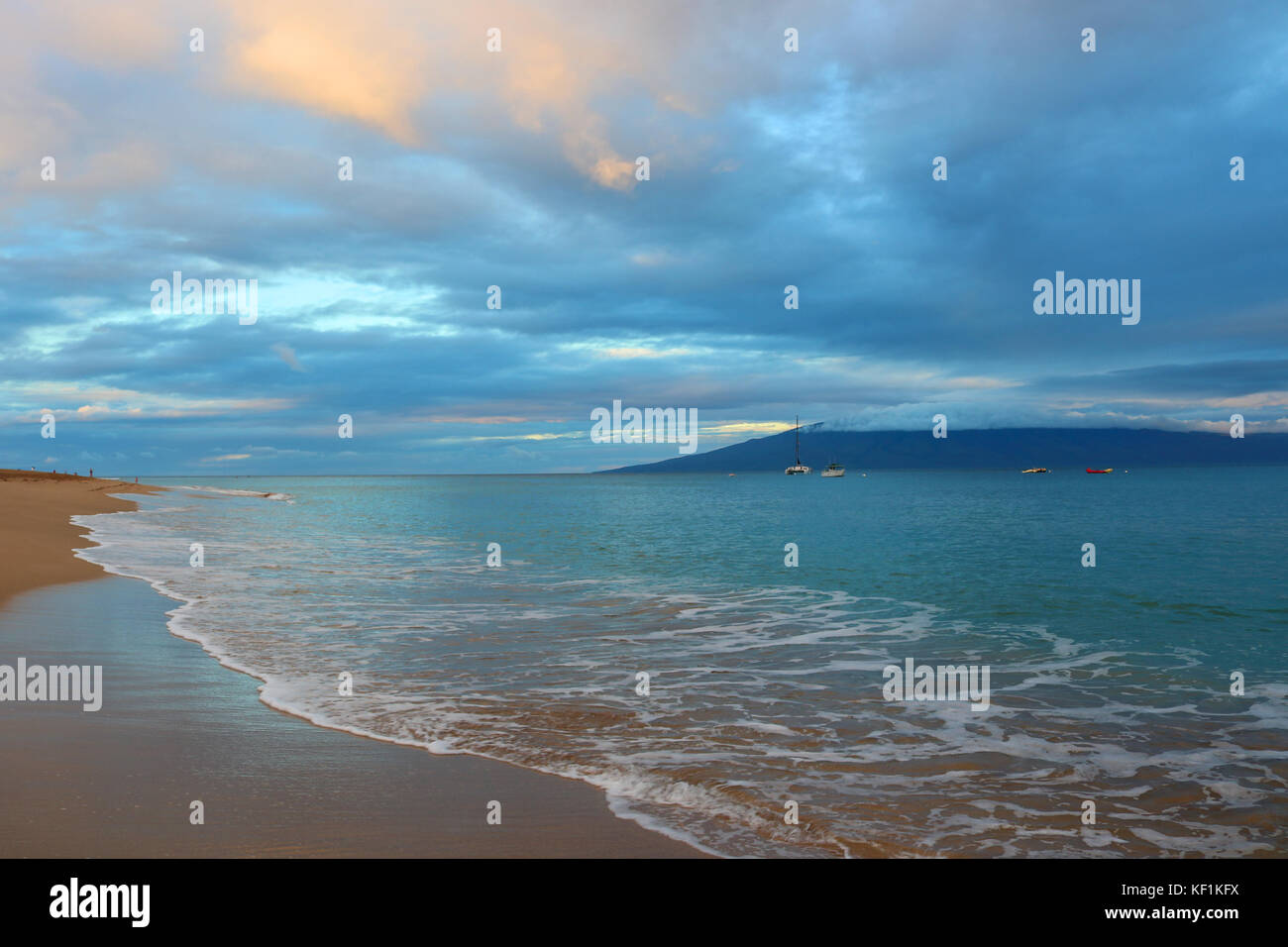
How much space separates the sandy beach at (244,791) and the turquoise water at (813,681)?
23.4 inches

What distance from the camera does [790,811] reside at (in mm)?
6992

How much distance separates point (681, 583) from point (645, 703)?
1507cm

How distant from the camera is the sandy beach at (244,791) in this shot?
19.3 feet

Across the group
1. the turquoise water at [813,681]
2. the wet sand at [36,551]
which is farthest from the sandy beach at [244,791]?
the wet sand at [36,551]

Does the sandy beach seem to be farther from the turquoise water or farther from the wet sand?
the wet sand

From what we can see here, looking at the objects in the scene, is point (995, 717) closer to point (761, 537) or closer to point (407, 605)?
point (407, 605)

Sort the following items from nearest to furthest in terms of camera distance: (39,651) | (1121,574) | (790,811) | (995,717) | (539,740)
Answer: (790,811) < (539,740) < (995,717) < (39,651) < (1121,574)

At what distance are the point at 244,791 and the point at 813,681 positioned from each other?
8.45 meters

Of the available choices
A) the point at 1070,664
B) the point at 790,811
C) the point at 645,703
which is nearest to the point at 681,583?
the point at 1070,664

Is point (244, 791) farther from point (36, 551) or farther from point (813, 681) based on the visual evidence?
point (36, 551)

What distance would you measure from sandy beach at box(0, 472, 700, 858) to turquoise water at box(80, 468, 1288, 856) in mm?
594

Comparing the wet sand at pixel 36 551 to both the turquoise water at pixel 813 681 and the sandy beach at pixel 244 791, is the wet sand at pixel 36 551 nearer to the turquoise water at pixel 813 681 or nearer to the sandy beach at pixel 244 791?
the turquoise water at pixel 813 681

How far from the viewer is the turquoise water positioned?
7156 mm
